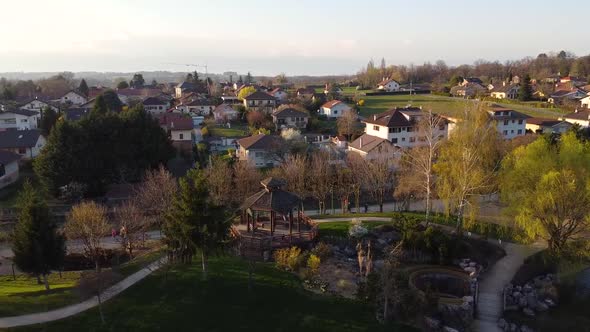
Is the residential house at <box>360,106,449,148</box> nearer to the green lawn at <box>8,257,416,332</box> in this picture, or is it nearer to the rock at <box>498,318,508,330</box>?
the rock at <box>498,318,508,330</box>

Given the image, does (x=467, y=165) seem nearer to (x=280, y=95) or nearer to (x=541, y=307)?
(x=541, y=307)

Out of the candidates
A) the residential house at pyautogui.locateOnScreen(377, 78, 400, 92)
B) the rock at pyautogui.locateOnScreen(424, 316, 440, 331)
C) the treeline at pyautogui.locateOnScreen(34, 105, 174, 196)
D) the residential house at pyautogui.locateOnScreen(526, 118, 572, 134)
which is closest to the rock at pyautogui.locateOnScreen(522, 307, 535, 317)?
the rock at pyautogui.locateOnScreen(424, 316, 440, 331)

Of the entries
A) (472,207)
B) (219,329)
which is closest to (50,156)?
(219,329)

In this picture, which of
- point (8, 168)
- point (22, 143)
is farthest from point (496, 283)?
point (22, 143)

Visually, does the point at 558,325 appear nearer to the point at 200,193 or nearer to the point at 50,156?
the point at 200,193

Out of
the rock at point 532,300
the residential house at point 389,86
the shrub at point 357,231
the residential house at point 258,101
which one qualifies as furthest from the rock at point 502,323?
the residential house at point 389,86

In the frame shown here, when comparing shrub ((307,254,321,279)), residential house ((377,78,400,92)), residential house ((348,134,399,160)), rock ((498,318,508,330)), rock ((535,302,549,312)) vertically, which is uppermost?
residential house ((377,78,400,92))

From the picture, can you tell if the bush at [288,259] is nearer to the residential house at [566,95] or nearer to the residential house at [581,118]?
the residential house at [581,118]
